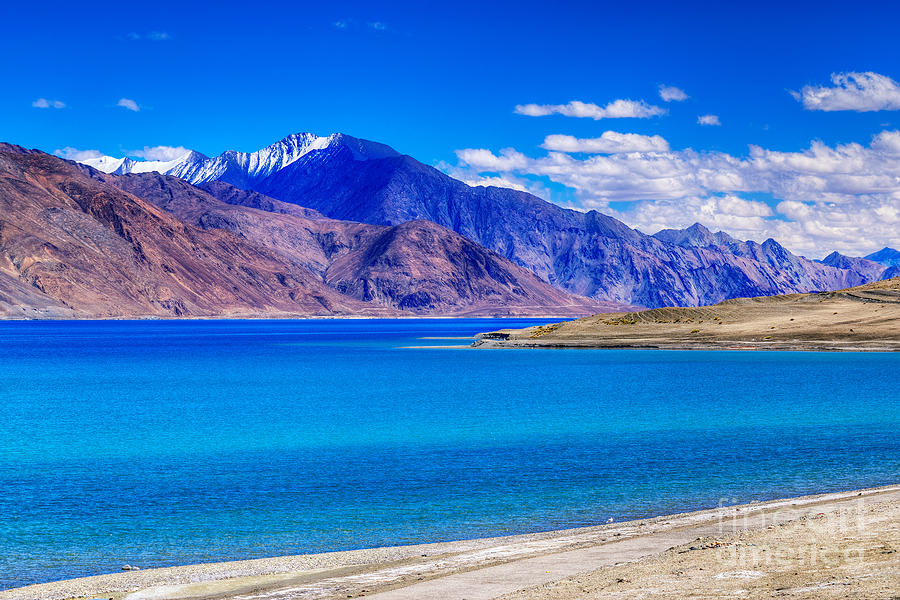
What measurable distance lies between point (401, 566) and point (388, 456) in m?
19.1

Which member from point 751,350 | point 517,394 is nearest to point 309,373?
point 517,394

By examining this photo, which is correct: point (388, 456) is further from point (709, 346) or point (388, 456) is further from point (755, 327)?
point (755, 327)

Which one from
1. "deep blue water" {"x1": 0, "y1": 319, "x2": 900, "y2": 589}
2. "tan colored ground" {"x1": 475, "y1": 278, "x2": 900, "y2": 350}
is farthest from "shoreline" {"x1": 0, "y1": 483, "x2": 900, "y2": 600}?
"tan colored ground" {"x1": 475, "y1": 278, "x2": 900, "y2": 350}

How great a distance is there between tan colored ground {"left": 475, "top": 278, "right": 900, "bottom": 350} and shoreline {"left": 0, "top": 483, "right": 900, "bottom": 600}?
10870cm

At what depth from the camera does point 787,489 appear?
2848 centimetres

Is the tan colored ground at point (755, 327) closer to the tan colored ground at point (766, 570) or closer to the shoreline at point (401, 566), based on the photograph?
the shoreline at point (401, 566)

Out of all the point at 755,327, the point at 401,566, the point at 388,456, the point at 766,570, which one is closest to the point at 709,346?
the point at 755,327

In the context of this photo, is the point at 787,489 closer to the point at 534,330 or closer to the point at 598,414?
the point at 598,414

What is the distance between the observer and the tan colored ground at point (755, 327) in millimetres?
127188

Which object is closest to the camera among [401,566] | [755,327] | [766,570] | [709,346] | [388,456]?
[766,570]

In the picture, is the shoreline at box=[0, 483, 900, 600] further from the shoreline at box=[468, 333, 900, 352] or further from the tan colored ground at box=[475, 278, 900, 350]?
the tan colored ground at box=[475, 278, 900, 350]

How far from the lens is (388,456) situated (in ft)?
123

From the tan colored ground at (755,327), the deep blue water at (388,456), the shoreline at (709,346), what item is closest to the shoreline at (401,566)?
the deep blue water at (388,456)

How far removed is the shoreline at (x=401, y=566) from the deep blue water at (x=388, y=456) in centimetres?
174
